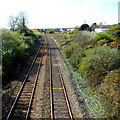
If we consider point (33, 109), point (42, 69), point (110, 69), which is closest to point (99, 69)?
point (110, 69)

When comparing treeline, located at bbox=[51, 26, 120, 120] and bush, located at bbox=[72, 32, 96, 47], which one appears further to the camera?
bush, located at bbox=[72, 32, 96, 47]

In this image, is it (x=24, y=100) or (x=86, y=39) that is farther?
(x=86, y=39)

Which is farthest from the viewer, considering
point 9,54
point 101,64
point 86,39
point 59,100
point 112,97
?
point 86,39

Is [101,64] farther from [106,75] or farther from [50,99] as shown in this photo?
[50,99]

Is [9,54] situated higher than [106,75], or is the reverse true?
[9,54]

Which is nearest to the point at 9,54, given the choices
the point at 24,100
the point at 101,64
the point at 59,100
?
the point at 24,100

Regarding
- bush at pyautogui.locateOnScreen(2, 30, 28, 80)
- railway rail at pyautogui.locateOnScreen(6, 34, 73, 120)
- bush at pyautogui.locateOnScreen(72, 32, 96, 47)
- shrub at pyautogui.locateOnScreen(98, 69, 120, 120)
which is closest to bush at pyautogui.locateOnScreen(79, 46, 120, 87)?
shrub at pyautogui.locateOnScreen(98, 69, 120, 120)

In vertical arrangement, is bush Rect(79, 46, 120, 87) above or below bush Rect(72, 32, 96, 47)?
below

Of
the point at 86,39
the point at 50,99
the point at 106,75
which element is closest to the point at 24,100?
the point at 50,99

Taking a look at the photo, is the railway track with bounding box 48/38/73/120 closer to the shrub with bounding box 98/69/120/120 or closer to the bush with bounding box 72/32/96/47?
the shrub with bounding box 98/69/120/120

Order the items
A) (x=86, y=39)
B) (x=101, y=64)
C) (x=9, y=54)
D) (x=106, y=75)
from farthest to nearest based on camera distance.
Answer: (x=86, y=39), (x=9, y=54), (x=101, y=64), (x=106, y=75)

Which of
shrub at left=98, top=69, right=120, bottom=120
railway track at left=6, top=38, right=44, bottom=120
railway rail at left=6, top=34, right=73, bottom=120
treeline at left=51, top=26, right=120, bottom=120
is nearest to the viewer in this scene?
shrub at left=98, top=69, right=120, bottom=120

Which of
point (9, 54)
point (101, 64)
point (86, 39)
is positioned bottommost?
point (101, 64)

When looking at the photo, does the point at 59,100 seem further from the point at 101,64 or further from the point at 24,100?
the point at 101,64
